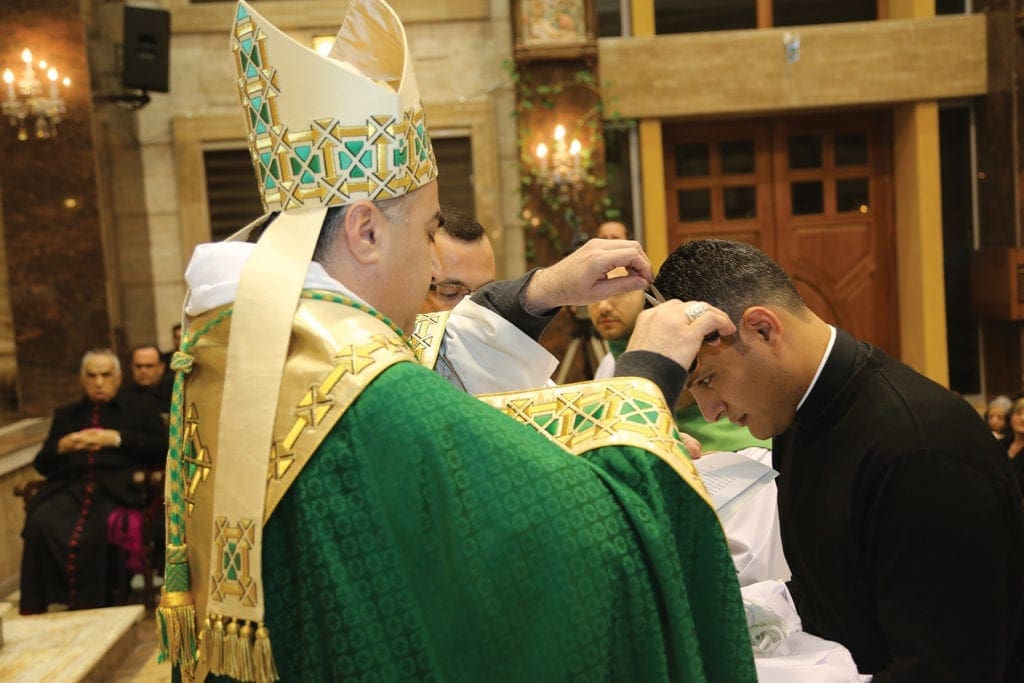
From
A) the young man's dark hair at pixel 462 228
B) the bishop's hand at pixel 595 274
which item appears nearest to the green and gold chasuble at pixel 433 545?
the bishop's hand at pixel 595 274

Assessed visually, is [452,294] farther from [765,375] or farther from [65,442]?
[65,442]

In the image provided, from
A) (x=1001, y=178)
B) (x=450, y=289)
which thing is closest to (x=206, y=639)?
(x=450, y=289)

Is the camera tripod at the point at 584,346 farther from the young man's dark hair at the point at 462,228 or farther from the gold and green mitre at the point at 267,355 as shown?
the gold and green mitre at the point at 267,355

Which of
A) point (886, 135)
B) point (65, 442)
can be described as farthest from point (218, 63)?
point (886, 135)

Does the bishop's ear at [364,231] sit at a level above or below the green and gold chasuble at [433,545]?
above

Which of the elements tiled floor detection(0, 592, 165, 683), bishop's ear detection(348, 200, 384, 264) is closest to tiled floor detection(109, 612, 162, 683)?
tiled floor detection(0, 592, 165, 683)

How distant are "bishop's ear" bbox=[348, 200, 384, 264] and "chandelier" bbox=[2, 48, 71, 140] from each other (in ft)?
20.5

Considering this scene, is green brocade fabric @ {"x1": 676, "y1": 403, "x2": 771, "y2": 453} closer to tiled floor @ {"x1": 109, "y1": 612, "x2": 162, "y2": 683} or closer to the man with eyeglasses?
the man with eyeglasses

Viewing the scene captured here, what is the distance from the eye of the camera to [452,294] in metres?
2.76

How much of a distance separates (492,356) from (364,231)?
29.0 inches

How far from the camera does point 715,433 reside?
11.8 ft

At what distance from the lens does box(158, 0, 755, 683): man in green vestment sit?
123 centimetres

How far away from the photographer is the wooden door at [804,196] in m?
8.72

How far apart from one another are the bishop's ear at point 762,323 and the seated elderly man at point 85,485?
15.3 feet
